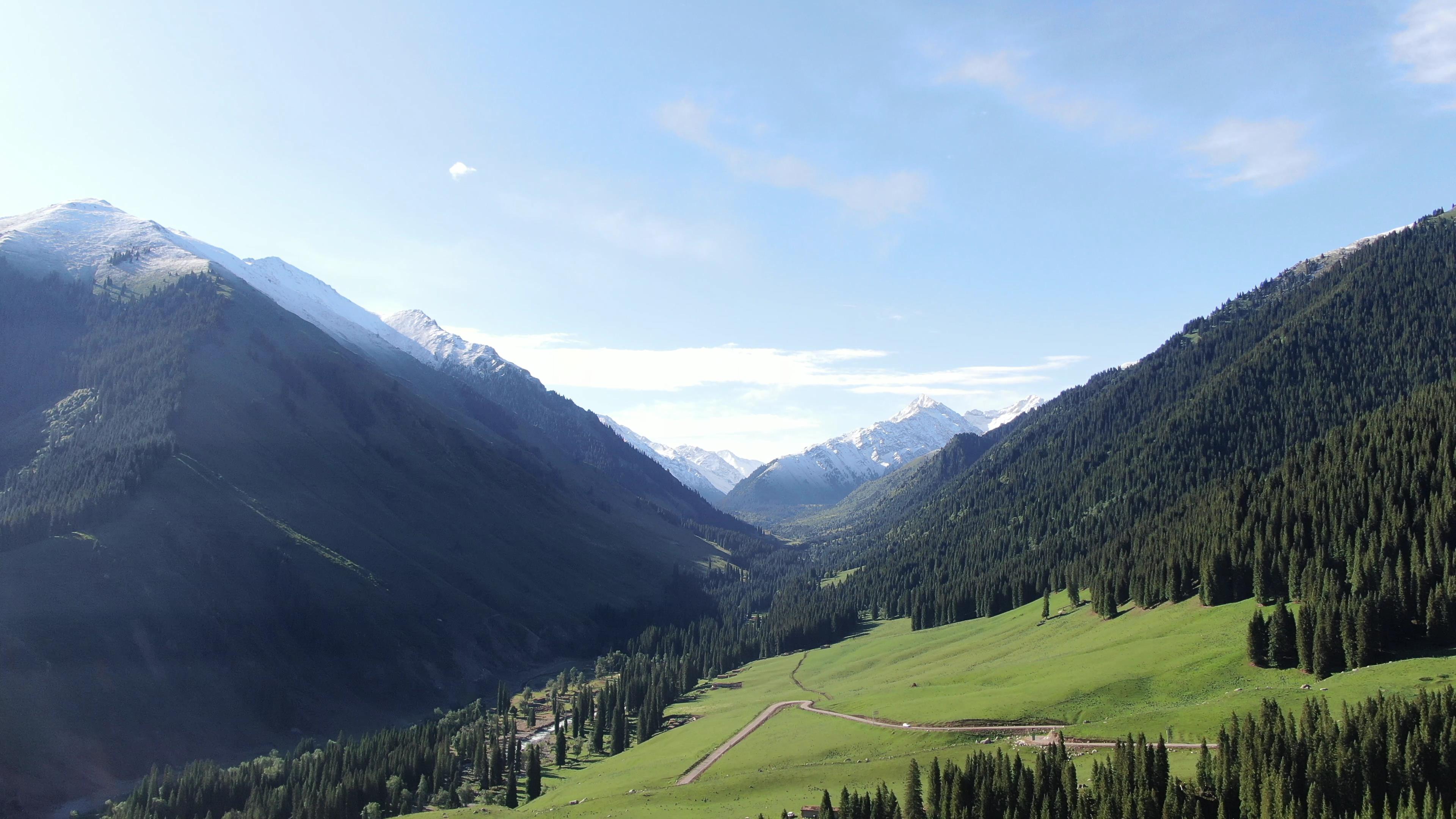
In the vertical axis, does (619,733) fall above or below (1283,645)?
below

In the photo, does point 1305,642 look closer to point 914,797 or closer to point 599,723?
point 914,797

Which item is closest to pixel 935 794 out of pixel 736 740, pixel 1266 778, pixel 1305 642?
pixel 1266 778

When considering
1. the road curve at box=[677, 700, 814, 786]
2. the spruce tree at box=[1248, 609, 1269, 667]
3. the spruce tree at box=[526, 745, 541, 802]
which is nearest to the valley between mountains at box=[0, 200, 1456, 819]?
the spruce tree at box=[1248, 609, 1269, 667]

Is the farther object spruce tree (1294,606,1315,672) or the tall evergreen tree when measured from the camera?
spruce tree (1294,606,1315,672)

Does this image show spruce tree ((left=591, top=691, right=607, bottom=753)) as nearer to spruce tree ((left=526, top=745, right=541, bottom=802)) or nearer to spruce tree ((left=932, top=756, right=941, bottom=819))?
spruce tree ((left=526, top=745, right=541, bottom=802))

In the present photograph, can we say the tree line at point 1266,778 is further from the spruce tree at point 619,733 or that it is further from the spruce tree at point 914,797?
the spruce tree at point 619,733

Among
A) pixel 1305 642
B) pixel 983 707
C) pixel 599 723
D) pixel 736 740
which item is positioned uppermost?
pixel 1305 642

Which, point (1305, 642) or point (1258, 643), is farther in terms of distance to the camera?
point (1258, 643)
